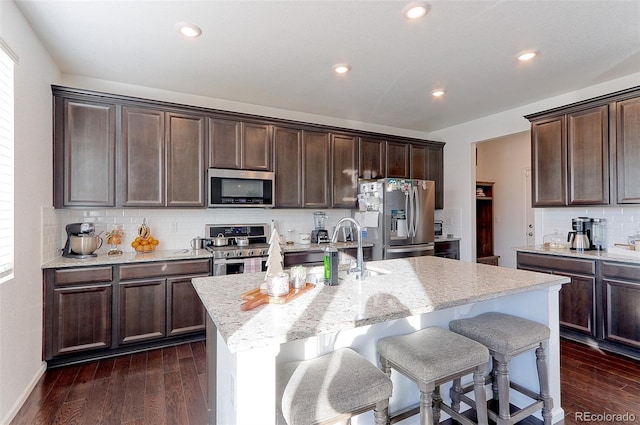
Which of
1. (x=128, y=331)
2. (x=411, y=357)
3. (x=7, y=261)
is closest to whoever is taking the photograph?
(x=411, y=357)

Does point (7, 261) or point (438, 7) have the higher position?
point (438, 7)

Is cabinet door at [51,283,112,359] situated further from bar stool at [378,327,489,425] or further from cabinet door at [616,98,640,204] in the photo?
cabinet door at [616,98,640,204]

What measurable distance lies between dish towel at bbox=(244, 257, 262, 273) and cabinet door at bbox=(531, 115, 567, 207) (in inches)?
128

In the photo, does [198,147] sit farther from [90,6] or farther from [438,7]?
[438,7]

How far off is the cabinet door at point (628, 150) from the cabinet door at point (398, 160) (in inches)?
92.2

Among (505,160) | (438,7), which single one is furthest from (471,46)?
(505,160)

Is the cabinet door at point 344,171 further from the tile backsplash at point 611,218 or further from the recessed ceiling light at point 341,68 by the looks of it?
the tile backsplash at point 611,218

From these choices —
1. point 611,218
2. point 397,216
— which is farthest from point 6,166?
point 611,218

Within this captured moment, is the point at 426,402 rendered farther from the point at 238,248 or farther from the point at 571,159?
the point at 571,159

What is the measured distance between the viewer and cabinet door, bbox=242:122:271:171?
367 centimetres

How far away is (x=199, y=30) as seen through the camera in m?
2.35

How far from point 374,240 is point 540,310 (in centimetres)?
238

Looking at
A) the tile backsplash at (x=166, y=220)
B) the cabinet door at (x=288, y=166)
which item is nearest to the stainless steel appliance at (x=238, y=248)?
the tile backsplash at (x=166, y=220)

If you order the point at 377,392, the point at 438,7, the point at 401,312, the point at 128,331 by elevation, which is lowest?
the point at 128,331
